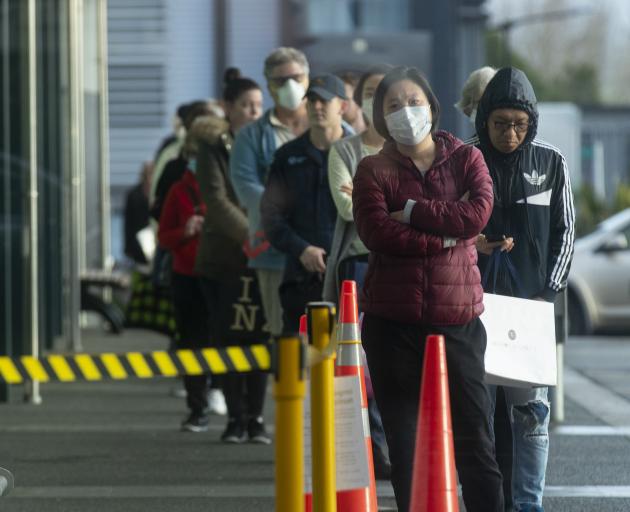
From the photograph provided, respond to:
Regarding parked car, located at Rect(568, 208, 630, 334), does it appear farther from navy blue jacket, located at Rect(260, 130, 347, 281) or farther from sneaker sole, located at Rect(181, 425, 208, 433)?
navy blue jacket, located at Rect(260, 130, 347, 281)

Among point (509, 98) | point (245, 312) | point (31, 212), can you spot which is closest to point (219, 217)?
point (245, 312)

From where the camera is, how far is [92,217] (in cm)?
1981

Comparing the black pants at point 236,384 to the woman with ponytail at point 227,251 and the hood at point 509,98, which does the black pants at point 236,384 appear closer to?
the woman with ponytail at point 227,251

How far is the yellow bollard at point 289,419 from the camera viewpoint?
196 inches

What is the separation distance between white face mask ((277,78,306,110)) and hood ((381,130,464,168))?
9.13 ft

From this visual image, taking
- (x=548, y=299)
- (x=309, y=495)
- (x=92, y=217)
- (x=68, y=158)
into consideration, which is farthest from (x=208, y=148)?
(x=92, y=217)

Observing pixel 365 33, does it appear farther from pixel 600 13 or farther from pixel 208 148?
pixel 600 13

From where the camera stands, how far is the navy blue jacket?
813 cm

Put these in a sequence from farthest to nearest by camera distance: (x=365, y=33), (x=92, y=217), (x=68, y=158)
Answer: (x=365, y=33) → (x=92, y=217) → (x=68, y=158)

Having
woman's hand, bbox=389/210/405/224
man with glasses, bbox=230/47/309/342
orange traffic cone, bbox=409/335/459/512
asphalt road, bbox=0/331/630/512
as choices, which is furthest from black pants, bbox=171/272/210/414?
orange traffic cone, bbox=409/335/459/512

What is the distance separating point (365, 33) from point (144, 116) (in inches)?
247

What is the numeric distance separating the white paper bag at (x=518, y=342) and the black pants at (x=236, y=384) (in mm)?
2948

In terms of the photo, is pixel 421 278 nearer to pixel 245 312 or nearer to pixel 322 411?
pixel 322 411

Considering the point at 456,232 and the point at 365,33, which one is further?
the point at 365,33
